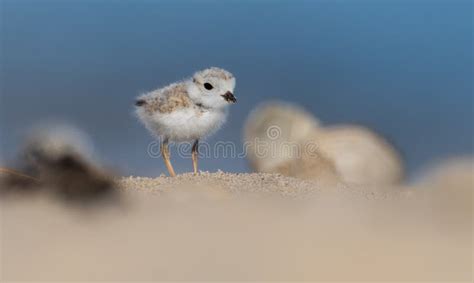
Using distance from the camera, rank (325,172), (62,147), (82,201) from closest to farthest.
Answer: (82,201)
(62,147)
(325,172)

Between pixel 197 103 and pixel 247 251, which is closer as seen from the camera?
pixel 247 251

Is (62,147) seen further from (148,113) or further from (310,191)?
(310,191)

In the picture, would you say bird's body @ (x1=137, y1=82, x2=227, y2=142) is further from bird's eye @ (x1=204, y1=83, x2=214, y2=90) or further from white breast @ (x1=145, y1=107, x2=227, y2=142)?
bird's eye @ (x1=204, y1=83, x2=214, y2=90)

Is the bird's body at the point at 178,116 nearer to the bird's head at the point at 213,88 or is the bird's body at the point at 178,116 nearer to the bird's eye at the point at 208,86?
the bird's head at the point at 213,88

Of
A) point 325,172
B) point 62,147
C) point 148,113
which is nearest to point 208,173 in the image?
point 148,113

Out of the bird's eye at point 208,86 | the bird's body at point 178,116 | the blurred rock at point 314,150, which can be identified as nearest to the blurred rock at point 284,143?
the blurred rock at point 314,150

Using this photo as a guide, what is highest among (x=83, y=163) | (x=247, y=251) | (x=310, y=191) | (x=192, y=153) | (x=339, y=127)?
(x=339, y=127)

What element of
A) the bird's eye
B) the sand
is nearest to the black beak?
the bird's eye
